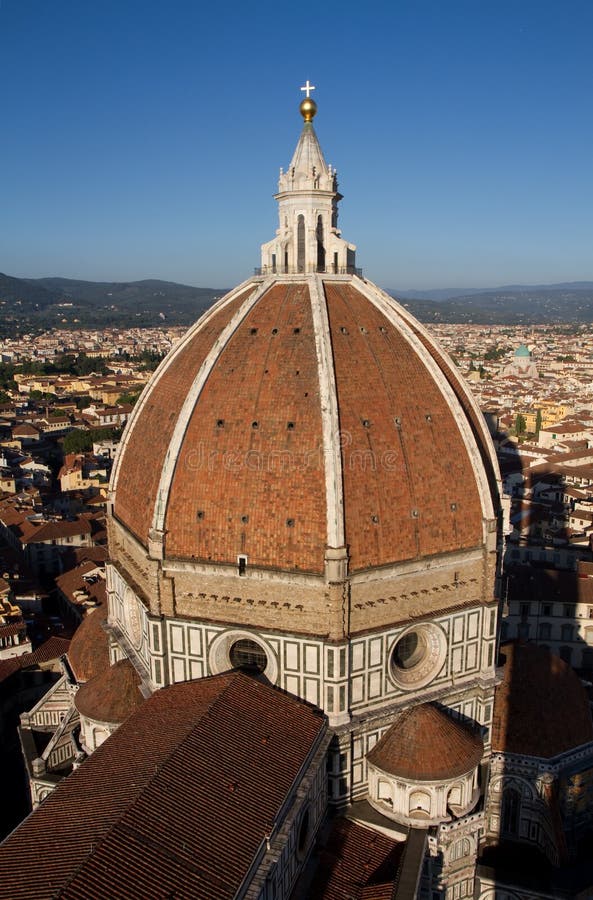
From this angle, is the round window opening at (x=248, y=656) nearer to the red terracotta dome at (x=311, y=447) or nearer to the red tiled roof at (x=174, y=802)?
the red tiled roof at (x=174, y=802)

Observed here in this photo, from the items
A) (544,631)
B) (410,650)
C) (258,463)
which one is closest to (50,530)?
(544,631)

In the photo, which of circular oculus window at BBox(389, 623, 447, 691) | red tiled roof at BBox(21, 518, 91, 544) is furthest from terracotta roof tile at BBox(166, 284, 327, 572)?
red tiled roof at BBox(21, 518, 91, 544)

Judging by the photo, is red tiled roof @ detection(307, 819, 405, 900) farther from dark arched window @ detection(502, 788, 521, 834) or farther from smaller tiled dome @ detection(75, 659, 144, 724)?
smaller tiled dome @ detection(75, 659, 144, 724)

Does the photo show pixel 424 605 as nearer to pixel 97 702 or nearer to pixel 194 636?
pixel 194 636

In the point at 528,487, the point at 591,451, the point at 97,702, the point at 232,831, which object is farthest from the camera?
the point at 591,451

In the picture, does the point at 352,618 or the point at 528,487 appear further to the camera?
the point at 528,487

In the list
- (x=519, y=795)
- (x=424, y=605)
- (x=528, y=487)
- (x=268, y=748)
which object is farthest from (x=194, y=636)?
(x=528, y=487)

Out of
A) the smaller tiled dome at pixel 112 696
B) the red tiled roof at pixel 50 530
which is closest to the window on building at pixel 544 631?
the smaller tiled dome at pixel 112 696
